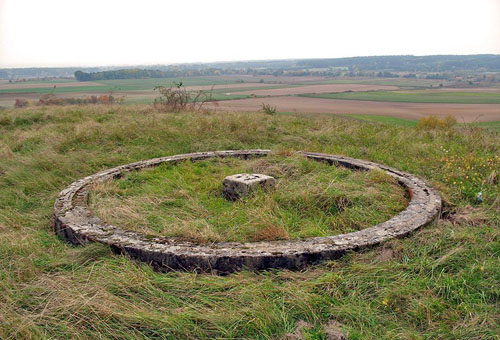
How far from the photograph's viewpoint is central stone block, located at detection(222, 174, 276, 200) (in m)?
5.54

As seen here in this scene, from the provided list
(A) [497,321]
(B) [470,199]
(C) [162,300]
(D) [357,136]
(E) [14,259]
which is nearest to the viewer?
(A) [497,321]

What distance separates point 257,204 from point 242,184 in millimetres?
455

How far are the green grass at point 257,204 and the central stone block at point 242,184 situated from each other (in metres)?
0.11

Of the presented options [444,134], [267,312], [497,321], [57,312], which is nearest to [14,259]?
[57,312]

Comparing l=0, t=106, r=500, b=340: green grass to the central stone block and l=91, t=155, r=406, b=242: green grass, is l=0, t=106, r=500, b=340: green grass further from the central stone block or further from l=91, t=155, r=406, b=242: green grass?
the central stone block

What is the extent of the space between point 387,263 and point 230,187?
2776 mm

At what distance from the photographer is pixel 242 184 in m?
5.56

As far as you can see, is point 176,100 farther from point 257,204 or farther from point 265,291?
point 265,291

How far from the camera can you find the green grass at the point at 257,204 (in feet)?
14.2

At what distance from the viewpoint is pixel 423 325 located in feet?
9.01

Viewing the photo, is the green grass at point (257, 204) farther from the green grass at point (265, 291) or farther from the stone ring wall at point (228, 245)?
the green grass at point (265, 291)

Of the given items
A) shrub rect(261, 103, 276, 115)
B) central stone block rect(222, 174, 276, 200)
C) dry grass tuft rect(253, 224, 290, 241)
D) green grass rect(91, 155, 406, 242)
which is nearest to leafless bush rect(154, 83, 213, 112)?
shrub rect(261, 103, 276, 115)

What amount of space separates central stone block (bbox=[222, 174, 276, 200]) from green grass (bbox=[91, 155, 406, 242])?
0.37 ft

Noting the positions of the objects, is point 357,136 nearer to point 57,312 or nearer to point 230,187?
point 230,187
